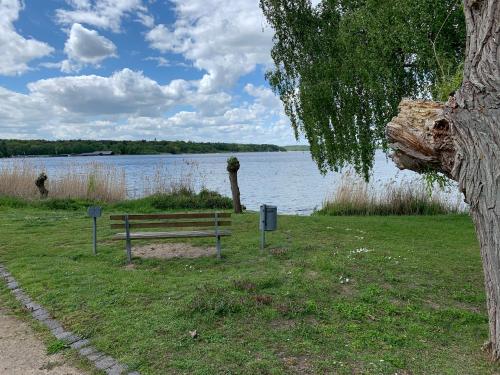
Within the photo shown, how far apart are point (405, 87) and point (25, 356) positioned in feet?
34.2

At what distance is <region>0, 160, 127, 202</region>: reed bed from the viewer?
1892cm

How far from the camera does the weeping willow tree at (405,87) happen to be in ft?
12.7

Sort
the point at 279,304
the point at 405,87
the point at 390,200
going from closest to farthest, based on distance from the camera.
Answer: the point at 279,304 → the point at 405,87 → the point at 390,200

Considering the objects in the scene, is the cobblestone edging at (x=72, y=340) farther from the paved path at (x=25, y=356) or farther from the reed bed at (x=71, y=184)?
the reed bed at (x=71, y=184)

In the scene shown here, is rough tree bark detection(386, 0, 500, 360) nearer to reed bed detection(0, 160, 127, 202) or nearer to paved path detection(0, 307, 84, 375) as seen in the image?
paved path detection(0, 307, 84, 375)

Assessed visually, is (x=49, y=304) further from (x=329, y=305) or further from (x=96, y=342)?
(x=329, y=305)

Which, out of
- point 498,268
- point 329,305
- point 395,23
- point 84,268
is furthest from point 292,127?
point 498,268

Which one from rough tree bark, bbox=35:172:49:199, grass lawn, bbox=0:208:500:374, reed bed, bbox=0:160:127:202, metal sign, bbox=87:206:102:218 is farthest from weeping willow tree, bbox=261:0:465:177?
rough tree bark, bbox=35:172:49:199

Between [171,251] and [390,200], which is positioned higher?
[390,200]

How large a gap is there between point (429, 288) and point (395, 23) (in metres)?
7.00

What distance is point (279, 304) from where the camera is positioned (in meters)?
5.02

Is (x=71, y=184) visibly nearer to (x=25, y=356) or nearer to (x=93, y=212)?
(x=93, y=212)

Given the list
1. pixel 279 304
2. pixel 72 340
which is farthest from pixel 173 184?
pixel 72 340

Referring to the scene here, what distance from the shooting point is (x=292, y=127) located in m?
15.5
